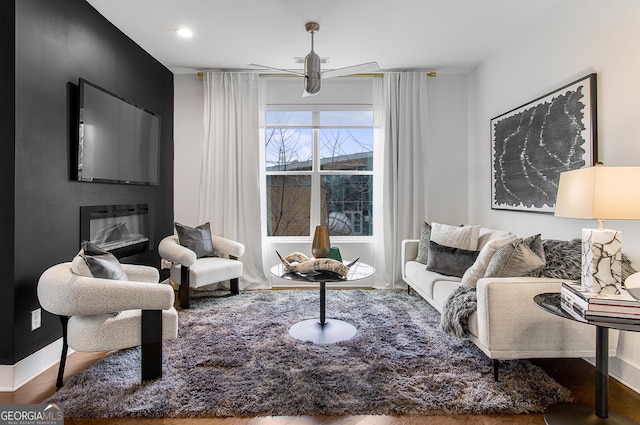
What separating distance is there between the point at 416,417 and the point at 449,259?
1.69 metres

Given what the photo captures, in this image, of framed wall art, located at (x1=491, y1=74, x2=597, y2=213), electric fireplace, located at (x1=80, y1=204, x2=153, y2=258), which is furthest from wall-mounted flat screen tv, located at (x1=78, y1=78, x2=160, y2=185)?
framed wall art, located at (x1=491, y1=74, x2=597, y2=213)

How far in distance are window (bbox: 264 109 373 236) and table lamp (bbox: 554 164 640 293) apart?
2.89m

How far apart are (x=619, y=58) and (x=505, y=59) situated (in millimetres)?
1438

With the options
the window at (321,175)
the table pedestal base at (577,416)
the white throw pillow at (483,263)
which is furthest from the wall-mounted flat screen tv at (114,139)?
the table pedestal base at (577,416)

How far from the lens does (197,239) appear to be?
393cm

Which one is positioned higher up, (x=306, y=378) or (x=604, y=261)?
(x=604, y=261)

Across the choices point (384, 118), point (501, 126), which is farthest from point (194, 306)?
point (501, 126)

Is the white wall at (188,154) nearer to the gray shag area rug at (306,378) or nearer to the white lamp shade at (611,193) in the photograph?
the gray shag area rug at (306,378)

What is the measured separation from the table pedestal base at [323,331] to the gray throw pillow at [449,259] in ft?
3.17

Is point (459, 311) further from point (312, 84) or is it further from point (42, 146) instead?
point (42, 146)

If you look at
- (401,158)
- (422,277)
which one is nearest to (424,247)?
(422,277)

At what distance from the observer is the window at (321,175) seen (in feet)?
15.0

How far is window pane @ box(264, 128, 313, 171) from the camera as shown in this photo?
4.56 metres

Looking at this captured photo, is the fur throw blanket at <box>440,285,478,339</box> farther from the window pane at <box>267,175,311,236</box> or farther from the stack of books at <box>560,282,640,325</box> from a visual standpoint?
the window pane at <box>267,175,311,236</box>
